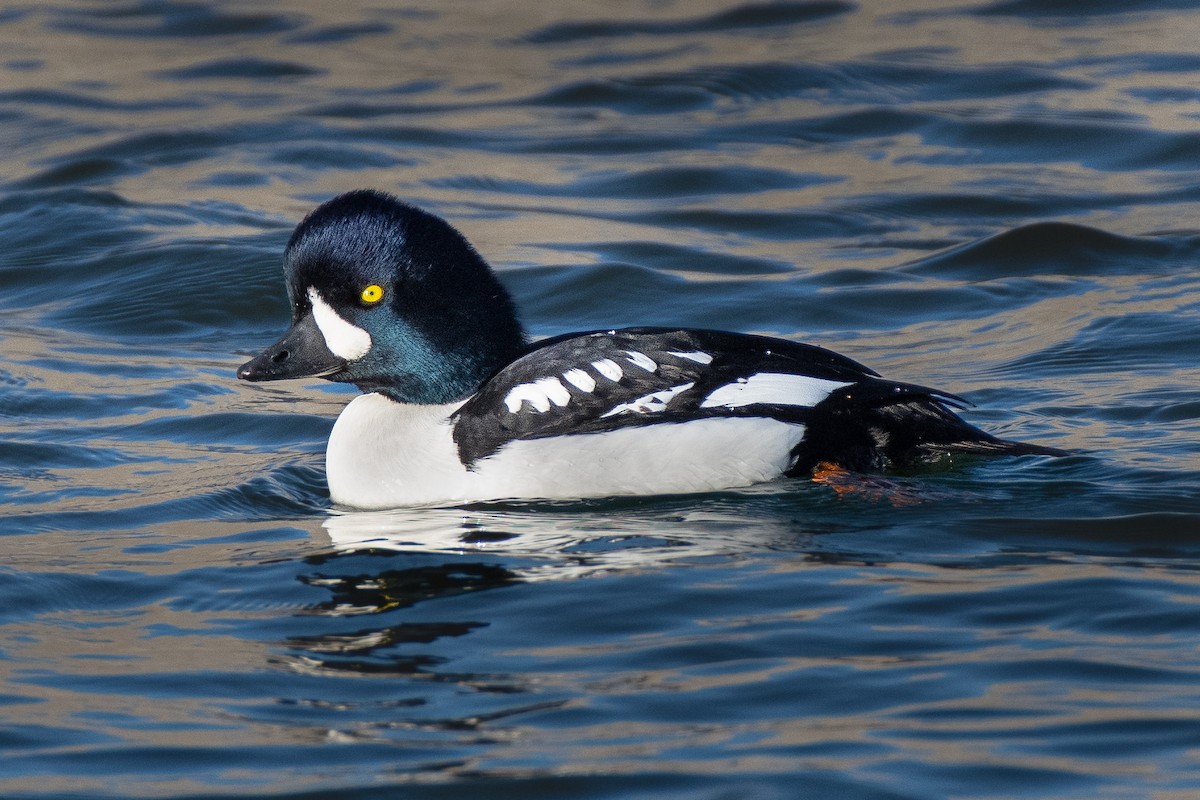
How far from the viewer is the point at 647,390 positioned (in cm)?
633

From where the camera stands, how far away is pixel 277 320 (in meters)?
10.2

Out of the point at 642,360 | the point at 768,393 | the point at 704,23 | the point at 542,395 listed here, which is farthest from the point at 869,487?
the point at 704,23

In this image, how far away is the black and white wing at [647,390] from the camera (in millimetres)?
6324

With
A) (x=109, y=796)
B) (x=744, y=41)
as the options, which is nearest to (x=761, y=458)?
(x=109, y=796)

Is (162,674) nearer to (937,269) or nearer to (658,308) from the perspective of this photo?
(658,308)

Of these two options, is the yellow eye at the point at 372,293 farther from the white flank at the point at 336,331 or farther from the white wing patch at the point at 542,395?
the white wing patch at the point at 542,395

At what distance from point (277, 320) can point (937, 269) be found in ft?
12.8

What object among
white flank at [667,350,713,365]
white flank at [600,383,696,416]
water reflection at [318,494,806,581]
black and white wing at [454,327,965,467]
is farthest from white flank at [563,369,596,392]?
water reflection at [318,494,806,581]

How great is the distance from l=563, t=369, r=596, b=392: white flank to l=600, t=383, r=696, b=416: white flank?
11cm

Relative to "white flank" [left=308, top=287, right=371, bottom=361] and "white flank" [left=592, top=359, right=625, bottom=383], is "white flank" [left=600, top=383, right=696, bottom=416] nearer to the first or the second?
"white flank" [left=592, top=359, right=625, bottom=383]

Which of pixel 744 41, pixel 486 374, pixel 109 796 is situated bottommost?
pixel 109 796

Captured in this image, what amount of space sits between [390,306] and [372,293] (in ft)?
0.27

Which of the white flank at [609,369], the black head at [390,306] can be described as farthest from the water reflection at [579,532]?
the black head at [390,306]

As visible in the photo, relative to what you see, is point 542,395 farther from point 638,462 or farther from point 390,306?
point 390,306
